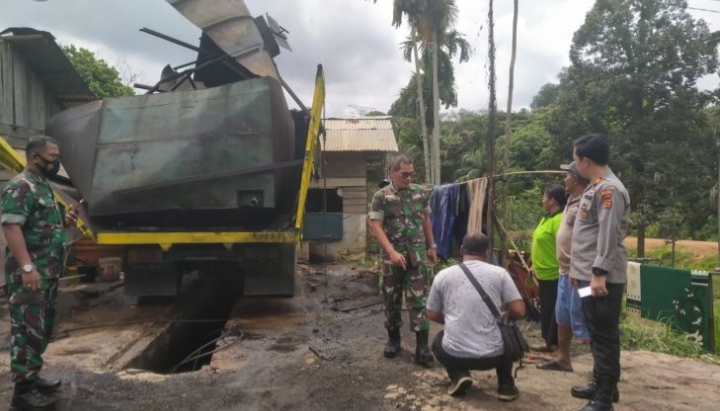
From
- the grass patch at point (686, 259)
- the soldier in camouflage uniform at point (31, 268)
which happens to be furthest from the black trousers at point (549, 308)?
the grass patch at point (686, 259)

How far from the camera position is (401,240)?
4.11 metres

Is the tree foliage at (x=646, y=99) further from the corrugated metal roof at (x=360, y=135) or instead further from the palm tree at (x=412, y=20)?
the corrugated metal roof at (x=360, y=135)

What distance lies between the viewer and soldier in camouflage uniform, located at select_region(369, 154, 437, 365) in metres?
4.04

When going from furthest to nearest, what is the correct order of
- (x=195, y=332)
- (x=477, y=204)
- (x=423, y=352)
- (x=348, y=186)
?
(x=348, y=186)
(x=477, y=204)
(x=195, y=332)
(x=423, y=352)

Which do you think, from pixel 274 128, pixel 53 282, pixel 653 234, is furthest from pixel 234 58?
pixel 653 234

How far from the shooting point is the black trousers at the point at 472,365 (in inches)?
121

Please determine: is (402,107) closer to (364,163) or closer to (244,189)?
(364,163)

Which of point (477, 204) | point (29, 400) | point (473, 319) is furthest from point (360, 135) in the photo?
point (29, 400)

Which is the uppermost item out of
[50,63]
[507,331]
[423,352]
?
[50,63]

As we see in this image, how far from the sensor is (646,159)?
2023 centimetres

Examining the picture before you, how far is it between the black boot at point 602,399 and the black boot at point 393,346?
153 cm

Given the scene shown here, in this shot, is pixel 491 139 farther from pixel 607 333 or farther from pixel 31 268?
pixel 31 268

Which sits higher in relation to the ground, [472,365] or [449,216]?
[449,216]

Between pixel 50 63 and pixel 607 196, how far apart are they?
9.97 metres
